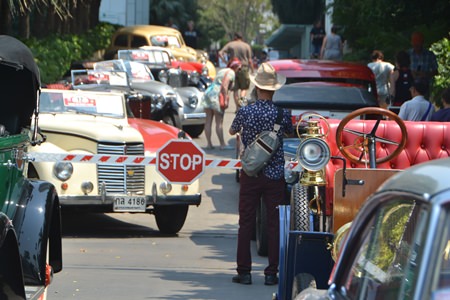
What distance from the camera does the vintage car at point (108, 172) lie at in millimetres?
11289

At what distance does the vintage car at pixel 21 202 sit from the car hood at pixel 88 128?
3368 millimetres

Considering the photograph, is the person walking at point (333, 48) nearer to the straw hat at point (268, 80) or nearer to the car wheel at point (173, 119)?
the car wheel at point (173, 119)

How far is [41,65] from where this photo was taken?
2309 centimetres

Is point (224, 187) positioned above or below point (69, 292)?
below

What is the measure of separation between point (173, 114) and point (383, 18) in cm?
428

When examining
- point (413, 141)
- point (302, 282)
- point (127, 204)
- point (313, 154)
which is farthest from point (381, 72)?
point (302, 282)

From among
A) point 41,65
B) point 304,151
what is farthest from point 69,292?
point 41,65

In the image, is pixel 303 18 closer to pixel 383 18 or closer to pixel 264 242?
pixel 383 18

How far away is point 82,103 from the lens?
12867 millimetres

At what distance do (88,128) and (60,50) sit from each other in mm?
14998

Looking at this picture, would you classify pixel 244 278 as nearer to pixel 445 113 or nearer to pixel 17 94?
pixel 17 94

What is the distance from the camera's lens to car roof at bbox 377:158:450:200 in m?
3.66

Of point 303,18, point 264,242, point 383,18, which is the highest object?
point 383,18

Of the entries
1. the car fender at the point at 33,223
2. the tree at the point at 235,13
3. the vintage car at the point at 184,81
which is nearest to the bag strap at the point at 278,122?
the car fender at the point at 33,223
